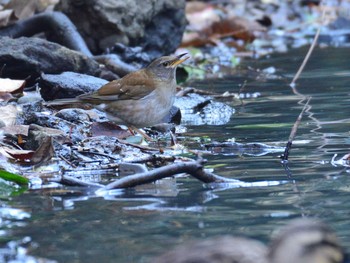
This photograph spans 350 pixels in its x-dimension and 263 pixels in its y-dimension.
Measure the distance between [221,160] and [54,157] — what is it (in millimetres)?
1394

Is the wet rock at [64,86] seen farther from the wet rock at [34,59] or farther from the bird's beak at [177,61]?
the bird's beak at [177,61]

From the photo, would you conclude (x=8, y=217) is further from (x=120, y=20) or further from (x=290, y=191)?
(x=120, y=20)

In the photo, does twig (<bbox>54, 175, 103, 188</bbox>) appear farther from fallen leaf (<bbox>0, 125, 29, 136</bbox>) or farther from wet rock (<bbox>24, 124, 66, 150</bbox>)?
fallen leaf (<bbox>0, 125, 29, 136</bbox>)

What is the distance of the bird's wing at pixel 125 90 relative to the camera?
1032cm

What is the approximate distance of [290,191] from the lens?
7.18 m

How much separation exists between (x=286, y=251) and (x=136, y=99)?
6.04 meters

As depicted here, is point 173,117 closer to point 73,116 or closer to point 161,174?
point 73,116

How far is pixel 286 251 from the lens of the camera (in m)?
4.40

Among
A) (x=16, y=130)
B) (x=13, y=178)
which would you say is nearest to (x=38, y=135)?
(x=16, y=130)

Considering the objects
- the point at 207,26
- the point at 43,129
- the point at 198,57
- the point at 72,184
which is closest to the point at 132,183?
the point at 72,184

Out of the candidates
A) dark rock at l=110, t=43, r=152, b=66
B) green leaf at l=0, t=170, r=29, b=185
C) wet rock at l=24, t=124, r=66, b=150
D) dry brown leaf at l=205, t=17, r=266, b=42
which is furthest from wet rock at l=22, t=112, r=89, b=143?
dry brown leaf at l=205, t=17, r=266, b=42

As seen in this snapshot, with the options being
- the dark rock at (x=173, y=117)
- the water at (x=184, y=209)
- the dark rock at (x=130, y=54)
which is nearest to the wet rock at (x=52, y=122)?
the water at (x=184, y=209)

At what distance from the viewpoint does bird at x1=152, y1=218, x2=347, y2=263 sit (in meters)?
4.39

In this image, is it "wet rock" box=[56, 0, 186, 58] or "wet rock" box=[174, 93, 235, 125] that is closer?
"wet rock" box=[174, 93, 235, 125]
